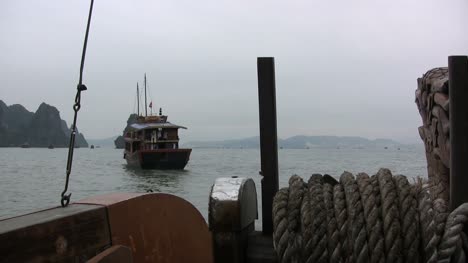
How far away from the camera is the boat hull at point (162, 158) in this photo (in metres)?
36.9

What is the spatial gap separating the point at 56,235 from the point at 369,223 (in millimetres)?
1289

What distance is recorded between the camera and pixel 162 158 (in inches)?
1460

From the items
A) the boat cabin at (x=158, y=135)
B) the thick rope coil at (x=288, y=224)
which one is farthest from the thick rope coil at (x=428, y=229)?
the boat cabin at (x=158, y=135)

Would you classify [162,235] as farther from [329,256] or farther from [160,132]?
[160,132]

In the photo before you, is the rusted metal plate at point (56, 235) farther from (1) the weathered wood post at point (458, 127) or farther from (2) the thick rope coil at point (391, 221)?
(1) the weathered wood post at point (458, 127)

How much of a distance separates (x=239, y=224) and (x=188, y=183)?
88.9ft

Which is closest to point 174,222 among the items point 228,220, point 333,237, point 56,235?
point 228,220

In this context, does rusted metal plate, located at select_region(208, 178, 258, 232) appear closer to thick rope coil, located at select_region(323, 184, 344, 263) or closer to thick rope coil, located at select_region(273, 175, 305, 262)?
thick rope coil, located at select_region(273, 175, 305, 262)

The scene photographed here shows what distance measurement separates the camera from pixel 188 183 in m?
28.9

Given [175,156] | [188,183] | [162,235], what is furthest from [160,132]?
[162,235]

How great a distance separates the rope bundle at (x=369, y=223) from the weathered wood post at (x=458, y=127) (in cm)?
10

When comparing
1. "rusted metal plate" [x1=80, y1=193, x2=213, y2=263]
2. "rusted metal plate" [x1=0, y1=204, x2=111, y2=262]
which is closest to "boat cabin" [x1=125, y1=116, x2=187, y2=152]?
"rusted metal plate" [x1=80, y1=193, x2=213, y2=263]

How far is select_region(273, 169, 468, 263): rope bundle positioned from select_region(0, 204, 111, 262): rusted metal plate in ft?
2.72

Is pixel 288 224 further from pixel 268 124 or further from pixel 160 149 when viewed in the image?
pixel 160 149
